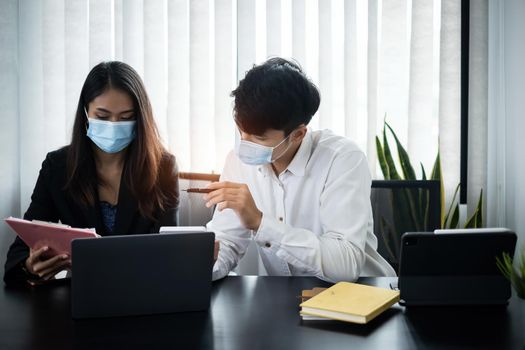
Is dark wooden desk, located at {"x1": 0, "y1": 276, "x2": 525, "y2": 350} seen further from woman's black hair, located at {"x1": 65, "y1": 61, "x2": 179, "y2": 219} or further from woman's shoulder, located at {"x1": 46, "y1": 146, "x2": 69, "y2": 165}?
woman's shoulder, located at {"x1": 46, "y1": 146, "x2": 69, "y2": 165}

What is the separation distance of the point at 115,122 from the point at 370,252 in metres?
1.02

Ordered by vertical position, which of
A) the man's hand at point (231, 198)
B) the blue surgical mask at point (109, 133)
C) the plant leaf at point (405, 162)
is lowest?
the man's hand at point (231, 198)

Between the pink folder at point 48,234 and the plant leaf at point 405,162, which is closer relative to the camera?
the pink folder at point 48,234

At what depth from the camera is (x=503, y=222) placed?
293cm

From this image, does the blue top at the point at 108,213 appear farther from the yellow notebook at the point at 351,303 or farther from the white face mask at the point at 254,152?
the yellow notebook at the point at 351,303

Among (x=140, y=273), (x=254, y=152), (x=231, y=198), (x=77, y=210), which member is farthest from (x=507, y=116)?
(x=140, y=273)

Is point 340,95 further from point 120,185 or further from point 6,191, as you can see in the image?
point 6,191

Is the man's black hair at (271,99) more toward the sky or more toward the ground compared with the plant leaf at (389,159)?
more toward the sky

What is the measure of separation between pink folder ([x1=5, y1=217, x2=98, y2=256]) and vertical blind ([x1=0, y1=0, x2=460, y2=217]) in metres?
1.56

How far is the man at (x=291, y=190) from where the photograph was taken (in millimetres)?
1598

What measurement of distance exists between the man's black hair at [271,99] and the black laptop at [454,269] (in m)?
0.58

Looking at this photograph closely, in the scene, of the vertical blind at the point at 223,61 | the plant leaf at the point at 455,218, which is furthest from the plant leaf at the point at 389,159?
the plant leaf at the point at 455,218

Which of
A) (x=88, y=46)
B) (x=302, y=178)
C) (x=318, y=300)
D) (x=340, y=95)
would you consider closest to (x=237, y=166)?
(x=302, y=178)

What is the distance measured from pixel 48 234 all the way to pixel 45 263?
12 cm
